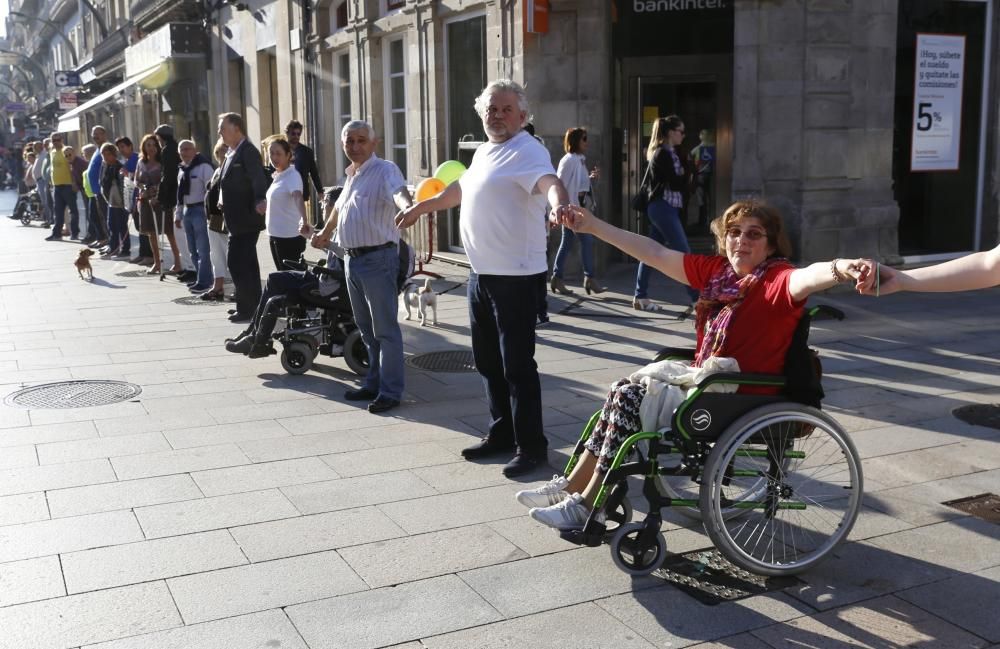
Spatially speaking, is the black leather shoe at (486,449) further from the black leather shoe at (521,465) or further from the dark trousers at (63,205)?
the dark trousers at (63,205)

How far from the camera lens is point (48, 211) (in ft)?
76.8

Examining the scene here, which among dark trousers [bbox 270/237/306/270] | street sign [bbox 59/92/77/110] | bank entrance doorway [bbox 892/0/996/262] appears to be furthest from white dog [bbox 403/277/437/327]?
street sign [bbox 59/92/77/110]

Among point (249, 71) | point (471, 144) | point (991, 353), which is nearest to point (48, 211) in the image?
point (249, 71)

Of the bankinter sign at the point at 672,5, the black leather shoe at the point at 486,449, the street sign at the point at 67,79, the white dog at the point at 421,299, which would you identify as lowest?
the black leather shoe at the point at 486,449

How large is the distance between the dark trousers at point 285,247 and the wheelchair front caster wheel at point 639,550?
18.9 feet

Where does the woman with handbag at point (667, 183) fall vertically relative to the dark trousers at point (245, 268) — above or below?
above

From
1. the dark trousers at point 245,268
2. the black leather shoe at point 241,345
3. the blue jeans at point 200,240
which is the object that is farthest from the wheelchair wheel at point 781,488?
the blue jeans at point 200,240

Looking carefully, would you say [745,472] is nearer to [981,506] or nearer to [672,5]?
[981,506]

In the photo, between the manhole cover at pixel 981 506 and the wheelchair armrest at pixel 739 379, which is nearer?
the wheelchair armrest at pixel 739 379

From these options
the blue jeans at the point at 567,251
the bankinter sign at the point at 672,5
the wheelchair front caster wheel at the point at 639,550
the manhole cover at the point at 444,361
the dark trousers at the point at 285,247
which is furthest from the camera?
the bankinter sign at the point at 672,5

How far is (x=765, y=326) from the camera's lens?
4.02 meters

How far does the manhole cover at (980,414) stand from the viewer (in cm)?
616

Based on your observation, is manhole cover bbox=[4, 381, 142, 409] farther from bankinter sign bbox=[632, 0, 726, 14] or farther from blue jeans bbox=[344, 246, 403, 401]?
bankinter sign bbox=[632, 0, 726, 14]

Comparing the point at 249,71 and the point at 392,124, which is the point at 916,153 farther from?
the point at 249,71
